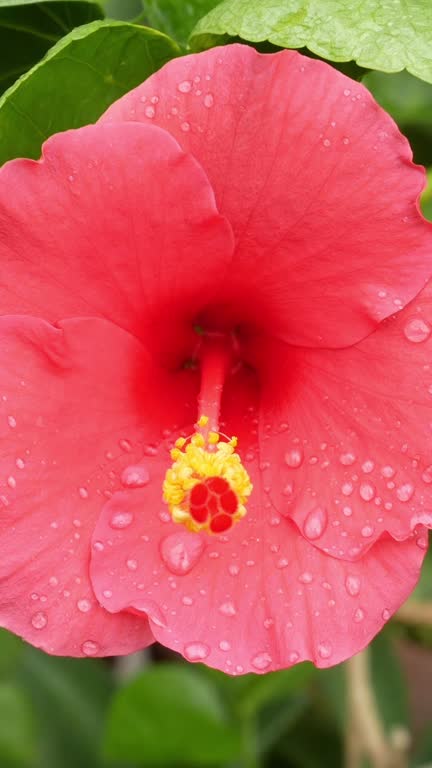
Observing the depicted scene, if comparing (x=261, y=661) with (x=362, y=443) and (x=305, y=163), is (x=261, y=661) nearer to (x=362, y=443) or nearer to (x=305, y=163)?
(x=362, y=443)

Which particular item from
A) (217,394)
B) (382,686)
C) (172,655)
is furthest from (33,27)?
(172,655)

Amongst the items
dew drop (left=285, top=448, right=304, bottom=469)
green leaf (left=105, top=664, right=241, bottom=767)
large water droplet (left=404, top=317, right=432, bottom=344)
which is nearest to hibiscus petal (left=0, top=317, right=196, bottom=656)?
dew drop (left=285, top=448, right=304, bottom=469)

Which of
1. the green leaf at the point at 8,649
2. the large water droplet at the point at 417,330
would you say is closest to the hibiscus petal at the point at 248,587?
the large water droplet at the point at 417,330

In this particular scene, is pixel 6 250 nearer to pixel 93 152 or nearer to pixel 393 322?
pixel 93 152

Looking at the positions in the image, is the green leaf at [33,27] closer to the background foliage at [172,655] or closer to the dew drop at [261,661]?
the background foliage at [172,655]

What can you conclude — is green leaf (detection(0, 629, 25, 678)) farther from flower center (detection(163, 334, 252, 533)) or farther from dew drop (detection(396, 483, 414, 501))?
dew drop (detection(396, 483, 414, 501))

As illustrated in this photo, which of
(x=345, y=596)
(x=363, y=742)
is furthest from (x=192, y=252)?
(x=363, y=742)
